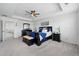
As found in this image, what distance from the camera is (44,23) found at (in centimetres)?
609

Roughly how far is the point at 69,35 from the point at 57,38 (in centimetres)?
83

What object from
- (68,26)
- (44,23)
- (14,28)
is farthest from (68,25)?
(14,28)

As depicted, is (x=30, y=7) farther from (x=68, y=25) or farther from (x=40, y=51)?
(x=68, y=25)

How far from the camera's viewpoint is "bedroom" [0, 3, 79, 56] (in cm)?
317

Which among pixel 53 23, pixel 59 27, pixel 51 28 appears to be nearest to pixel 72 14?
Answer: pixel 59 27

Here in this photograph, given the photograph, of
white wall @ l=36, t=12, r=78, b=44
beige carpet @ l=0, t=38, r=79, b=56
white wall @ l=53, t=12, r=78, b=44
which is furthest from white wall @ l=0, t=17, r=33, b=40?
white wall @ l=53, t=12, r=78, b=44

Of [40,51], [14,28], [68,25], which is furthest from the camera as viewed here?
[14,28]

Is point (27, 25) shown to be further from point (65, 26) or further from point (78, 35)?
point (78, 35)

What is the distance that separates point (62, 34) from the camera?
4539mm

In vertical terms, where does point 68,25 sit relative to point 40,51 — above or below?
above

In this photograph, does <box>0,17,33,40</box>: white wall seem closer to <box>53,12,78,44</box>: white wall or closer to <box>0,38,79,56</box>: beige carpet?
<box>0,38,79,56</box>: beige carpet

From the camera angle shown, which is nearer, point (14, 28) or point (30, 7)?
point (30, 7)

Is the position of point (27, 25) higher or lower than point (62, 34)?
higher

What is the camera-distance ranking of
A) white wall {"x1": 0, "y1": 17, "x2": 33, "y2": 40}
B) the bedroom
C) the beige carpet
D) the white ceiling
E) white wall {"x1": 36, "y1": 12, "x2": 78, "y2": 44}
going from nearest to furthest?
the beige carpet → the white ceiling → the bedroom → white wall {"x1": 36, "y1": 12, "x2": 78, "y2": 44} → white wall {"x1": 0, "y1": 17, "x2": 33, "y2": 40}
